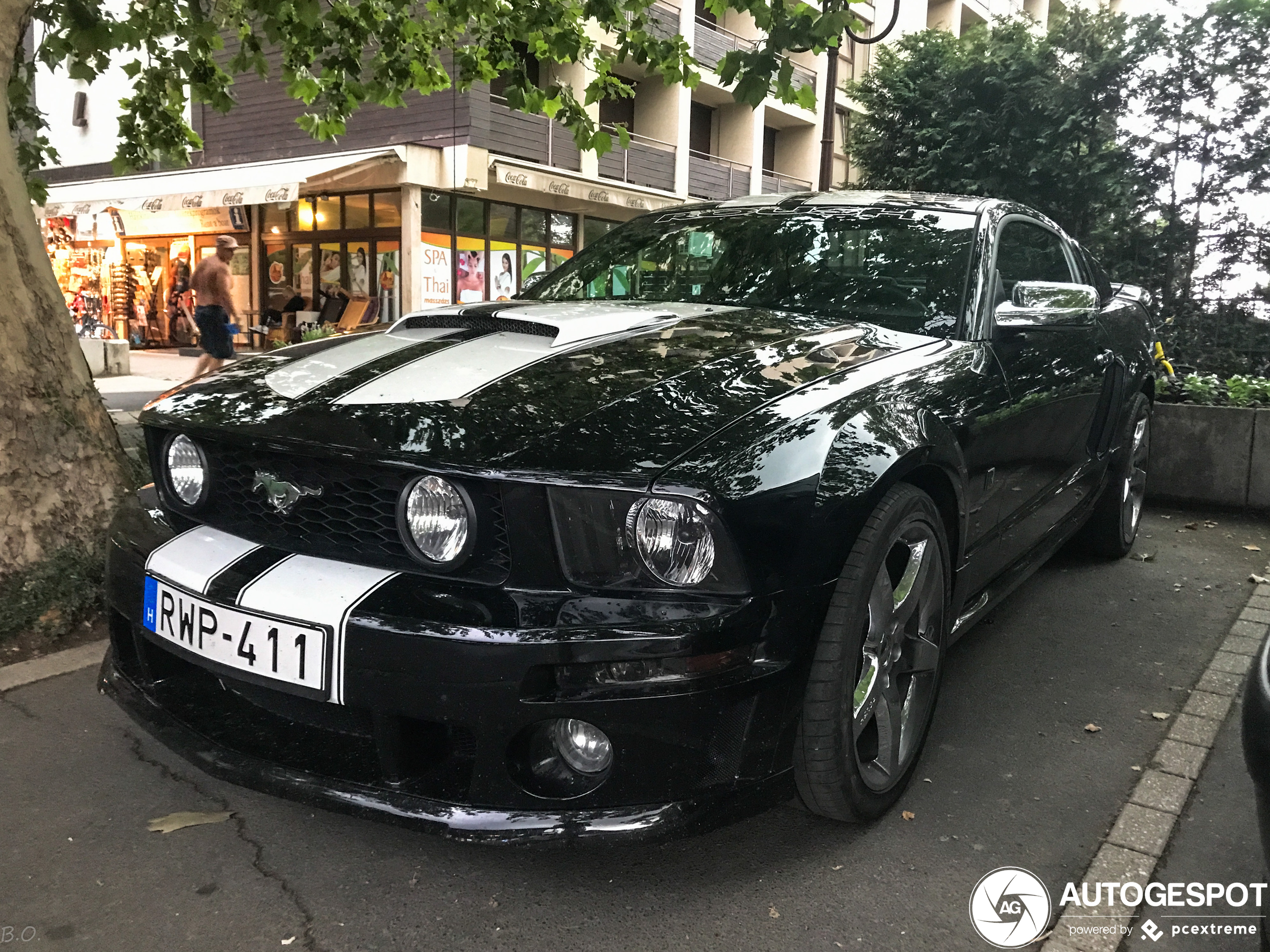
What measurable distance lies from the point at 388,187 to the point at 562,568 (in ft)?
54.8

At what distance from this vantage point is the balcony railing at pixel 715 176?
858 inches

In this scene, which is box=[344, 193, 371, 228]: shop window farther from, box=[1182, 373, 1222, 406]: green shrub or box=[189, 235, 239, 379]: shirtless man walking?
box=[1182, 373, 1222, 406]: green shrub

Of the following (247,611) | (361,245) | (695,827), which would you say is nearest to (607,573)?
(695,827)

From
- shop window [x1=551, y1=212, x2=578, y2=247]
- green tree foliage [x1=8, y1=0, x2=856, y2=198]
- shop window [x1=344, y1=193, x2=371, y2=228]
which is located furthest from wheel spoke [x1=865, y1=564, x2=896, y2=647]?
shop window [x1=551, y1=212, x2=578, y2=247]

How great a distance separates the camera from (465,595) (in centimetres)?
181

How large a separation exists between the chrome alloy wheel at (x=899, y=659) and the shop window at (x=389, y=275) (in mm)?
15791

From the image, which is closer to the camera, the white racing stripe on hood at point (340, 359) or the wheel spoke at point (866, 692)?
the wheel spoke at point (866, 692)

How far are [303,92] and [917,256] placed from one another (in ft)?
16.3

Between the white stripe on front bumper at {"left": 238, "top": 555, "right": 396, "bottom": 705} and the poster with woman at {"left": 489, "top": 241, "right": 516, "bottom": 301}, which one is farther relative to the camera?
the poster with woman at {"left": 489, "top": 241, "right": 516, "bottom": 301}

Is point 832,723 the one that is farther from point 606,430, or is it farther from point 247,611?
→ point 247,611

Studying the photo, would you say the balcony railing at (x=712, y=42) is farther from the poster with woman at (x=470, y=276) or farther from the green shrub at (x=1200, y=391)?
the green shrub at (x=1200, y=391)

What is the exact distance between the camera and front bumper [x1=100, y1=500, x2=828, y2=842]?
1.71 metres

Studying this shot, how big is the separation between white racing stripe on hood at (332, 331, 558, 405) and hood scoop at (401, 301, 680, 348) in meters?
0.07

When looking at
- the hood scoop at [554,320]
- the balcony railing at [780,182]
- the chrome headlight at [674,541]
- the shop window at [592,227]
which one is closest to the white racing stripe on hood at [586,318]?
the hood scoop at [554,320]
